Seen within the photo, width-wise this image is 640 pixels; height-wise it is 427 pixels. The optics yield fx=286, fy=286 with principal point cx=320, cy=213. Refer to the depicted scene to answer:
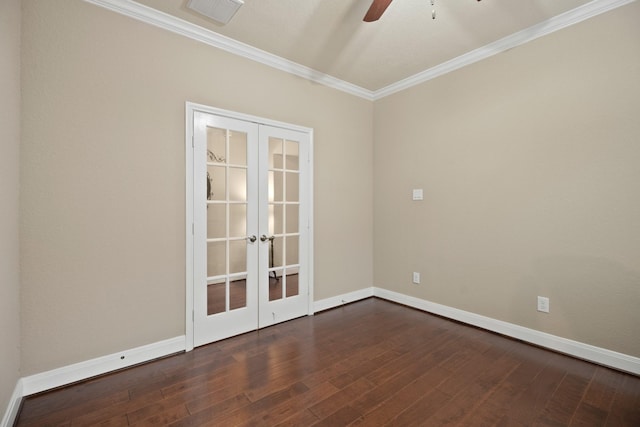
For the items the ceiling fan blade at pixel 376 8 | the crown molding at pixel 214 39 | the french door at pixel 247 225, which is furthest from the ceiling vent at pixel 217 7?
the ceiling fan blade at pixel 376 8

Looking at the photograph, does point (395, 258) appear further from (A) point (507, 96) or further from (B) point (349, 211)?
(A) point (507, 96)

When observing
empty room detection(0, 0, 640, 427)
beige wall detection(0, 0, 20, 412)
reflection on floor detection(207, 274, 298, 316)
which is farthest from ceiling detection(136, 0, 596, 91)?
reflection on floor detection(207, 274, 298, 316)

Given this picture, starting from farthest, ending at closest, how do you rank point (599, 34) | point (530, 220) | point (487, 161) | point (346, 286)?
1. point (346, 286)
2. point (487, 161)
3. point (530, 220)
4. point (599, 34)

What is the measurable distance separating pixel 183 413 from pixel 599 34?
13.6 ft

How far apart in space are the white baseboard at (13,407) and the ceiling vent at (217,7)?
2932 mm

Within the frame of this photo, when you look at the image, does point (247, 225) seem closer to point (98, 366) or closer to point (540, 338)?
point (98, 366)

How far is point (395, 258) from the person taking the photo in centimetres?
388

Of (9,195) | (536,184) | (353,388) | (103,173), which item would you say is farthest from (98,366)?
(536,184)

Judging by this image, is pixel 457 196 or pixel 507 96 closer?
pixel 507 96

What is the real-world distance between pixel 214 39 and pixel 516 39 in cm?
286

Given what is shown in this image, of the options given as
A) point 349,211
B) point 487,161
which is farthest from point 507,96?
point 349,211

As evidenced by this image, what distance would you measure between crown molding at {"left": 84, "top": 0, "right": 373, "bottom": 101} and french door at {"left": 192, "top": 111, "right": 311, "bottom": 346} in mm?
676

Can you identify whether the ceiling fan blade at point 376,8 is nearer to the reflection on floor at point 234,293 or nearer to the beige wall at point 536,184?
the beige wall at point 536,184

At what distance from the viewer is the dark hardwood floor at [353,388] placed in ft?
5.69
